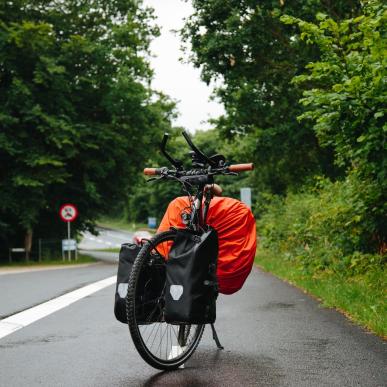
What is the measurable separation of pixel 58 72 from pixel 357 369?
836 inches

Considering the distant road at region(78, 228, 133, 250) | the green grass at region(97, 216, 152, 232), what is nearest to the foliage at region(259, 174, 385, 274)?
the distant road at region(78, 228, 133, 250)

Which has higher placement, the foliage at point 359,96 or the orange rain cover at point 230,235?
the foliage at point 359,96

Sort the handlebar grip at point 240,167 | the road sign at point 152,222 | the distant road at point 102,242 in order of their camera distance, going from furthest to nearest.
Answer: the road sign at point 152,222
the distant road at point 102,242
the handlebar grip at point 240,167

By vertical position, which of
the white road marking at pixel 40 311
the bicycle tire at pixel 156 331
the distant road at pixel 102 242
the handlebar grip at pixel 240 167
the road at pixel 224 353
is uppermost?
the handlebar grip at pixel 240 167

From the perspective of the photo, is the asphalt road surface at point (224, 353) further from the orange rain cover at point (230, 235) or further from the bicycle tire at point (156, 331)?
the orange rain cover at point (230, 235)

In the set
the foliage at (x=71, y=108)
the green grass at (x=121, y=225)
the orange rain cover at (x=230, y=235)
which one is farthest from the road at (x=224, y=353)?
the green grass at (x=121, y=225)

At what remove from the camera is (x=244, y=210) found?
5.32 meters

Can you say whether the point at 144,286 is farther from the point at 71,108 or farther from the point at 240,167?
the point at 71,108

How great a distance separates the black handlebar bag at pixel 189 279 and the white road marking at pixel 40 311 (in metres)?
2.47

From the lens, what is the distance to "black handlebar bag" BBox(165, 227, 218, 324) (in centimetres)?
451


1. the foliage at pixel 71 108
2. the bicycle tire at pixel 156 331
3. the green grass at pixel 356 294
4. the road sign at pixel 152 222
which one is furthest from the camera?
the road sign at pixel 152 222

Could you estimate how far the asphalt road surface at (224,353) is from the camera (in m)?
4.51

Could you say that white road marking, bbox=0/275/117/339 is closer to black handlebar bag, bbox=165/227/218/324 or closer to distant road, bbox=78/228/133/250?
black handlebar bag, bbox=165/227/218/324

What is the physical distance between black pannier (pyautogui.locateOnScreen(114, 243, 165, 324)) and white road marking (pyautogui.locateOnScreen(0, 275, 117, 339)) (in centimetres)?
205
